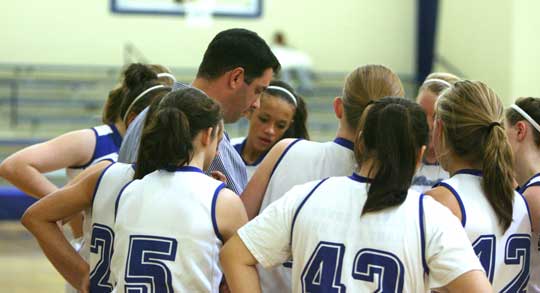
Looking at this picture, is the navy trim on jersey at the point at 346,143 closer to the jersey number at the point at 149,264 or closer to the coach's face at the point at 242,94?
the coach's face at the point at 242,94

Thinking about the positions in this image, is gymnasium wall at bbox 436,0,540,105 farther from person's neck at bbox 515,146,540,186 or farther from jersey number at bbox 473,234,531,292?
jersey number at bbox 473,234,531,292

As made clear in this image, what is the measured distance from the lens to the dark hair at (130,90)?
10.9 feet

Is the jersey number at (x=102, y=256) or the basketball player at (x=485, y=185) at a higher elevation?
the basketball player at (x=485, y=185)

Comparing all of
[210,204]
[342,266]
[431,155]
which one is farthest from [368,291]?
[431,155]

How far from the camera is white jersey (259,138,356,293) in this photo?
2686 mm

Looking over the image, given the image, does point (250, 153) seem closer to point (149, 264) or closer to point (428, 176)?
point (428, 176)

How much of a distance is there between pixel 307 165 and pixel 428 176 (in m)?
0.87

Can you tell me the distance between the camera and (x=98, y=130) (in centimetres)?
350

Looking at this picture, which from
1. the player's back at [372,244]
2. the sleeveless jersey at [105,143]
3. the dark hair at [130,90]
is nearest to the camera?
the player's back at [372,244]

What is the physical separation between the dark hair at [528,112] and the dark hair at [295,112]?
3.92ft

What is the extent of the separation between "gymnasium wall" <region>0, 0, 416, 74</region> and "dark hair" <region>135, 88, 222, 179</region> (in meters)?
10.0

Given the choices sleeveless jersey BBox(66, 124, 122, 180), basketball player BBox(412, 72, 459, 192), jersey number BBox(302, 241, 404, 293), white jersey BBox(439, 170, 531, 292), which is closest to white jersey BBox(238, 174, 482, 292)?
jersey number BBox(302, 241, 404, 293)

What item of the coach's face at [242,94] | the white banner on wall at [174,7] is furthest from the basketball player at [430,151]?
the white banner on wall at [174,7]

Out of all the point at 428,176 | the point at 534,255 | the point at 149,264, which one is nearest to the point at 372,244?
the point at 149,264
